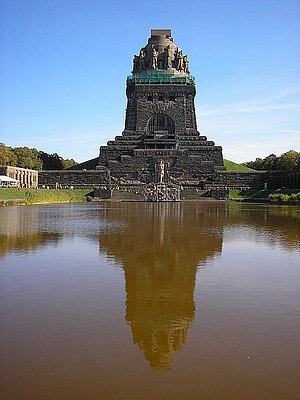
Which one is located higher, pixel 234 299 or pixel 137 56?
pixel 137 56

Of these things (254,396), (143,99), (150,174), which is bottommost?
(254,396)

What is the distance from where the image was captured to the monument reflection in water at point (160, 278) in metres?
4.93

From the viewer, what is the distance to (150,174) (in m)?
55.9

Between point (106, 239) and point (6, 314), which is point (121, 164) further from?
point (6, 314)

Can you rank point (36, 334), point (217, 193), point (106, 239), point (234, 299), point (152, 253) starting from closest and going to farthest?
point (36, 334), point (234, 299), point (152, 253), point (106, 239), point (217, 193)

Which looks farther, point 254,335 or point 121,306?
point 121,306

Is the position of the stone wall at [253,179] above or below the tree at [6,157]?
below

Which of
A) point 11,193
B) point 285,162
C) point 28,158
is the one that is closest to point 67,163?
point 28,158

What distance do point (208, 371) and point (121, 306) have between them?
7.36ft

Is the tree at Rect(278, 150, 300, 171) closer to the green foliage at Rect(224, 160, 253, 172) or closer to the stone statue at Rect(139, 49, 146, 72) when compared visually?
the green foliage at Rect(224, 160, 253, 172)

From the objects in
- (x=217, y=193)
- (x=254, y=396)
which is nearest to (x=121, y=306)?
(x=254, y=396)

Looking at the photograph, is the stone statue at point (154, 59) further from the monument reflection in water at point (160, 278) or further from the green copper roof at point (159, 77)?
the monument reflection in water at point (160, 278)

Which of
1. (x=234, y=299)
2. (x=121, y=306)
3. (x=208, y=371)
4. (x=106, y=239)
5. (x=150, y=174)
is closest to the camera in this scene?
(x=208, y=371)

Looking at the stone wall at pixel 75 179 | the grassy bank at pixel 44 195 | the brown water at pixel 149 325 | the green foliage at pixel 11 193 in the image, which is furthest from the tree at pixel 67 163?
the brown water at pixel 149 325
